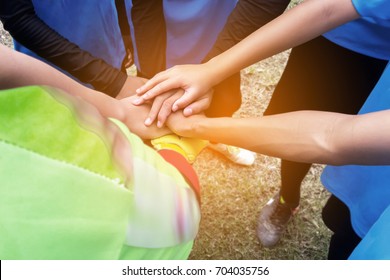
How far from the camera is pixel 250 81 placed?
75.3 inches

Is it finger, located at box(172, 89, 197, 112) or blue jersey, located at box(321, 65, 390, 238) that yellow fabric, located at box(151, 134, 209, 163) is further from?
blue jersey, located at box(321, 65, 390, 238)

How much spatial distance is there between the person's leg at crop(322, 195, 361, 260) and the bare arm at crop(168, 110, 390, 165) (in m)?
0.33

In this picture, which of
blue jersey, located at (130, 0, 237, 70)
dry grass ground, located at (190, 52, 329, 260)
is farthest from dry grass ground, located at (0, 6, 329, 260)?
blue jersey, located at (130, 0, 237, 70)

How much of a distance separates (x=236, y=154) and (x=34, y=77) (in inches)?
40.1

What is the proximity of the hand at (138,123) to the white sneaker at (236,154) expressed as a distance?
2.25 ft

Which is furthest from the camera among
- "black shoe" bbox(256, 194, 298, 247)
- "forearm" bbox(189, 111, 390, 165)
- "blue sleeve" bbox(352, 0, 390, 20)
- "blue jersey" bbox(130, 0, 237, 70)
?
"black shoe" bbox(256, 194, 298, 247)

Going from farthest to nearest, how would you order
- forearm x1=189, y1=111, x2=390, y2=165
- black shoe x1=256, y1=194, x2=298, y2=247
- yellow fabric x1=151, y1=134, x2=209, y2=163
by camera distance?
black shoe x1=256, y1=194, x2=298, y2=247 → yellow fabric x1=151, y1=134, x2=209, y2=163 → forearm x1=189, y1=111, x2=390, y2=165

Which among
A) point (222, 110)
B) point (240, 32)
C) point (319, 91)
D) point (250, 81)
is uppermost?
point (240, 32)

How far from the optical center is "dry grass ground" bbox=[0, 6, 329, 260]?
1439 millimetres

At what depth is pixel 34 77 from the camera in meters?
0.72

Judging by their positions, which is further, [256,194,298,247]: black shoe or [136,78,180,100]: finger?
[256,194,298,247]: black shoe

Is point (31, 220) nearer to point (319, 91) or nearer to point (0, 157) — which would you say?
point (0, 157)
